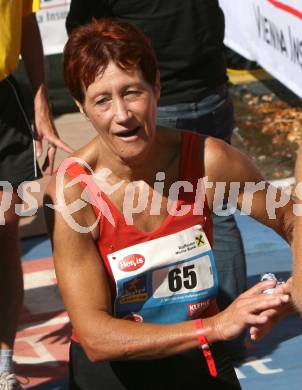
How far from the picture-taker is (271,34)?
775cm

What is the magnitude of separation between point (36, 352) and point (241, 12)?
13.9ft

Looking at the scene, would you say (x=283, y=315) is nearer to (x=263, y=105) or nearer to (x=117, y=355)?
(x=117, y=355)

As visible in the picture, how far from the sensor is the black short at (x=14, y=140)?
444 cm

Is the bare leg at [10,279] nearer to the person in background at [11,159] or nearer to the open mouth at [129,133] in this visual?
the person in background at [11,159]

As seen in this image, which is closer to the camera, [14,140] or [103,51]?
[103,51]

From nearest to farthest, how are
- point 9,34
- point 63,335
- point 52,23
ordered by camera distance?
point 9,34 < point 63,335 < point 52,23

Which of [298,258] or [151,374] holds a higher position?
[298,258]

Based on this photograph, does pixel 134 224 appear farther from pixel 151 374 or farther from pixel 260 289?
pixel 260 289

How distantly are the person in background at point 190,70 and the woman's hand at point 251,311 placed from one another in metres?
2.00

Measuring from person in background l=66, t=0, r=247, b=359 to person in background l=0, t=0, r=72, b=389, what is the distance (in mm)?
415

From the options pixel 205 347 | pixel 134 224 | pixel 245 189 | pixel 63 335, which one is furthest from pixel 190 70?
pixel 205 347

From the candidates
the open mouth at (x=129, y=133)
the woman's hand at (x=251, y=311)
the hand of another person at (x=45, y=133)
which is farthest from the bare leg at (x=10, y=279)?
the woman's hand at (x=251, y=311)

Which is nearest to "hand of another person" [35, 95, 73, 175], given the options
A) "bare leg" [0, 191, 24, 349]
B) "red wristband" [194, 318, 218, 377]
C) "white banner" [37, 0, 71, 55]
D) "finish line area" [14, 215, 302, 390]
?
"bare leg" [0, 191, 24, 349]

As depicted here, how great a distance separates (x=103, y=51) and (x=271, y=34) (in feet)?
16.1
